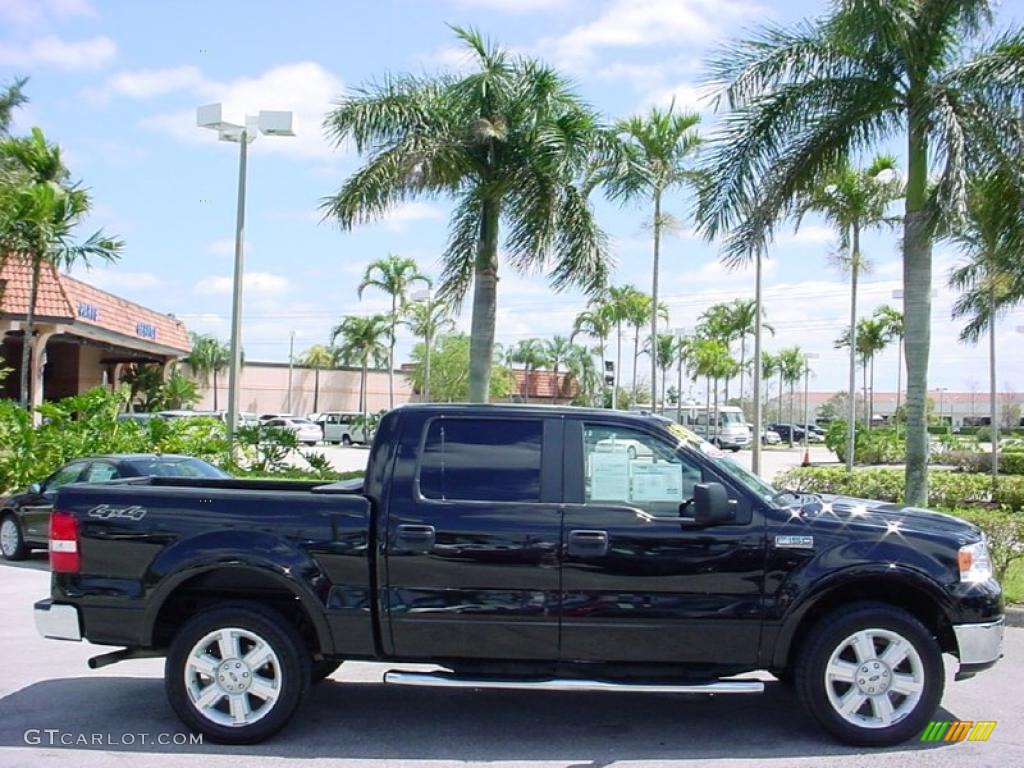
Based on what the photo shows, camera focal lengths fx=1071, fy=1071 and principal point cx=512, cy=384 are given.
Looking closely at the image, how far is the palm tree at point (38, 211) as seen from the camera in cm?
2222

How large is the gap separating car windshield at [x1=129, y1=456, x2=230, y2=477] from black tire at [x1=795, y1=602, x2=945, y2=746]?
30.4ft

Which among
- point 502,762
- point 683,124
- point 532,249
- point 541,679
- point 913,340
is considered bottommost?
point 502,762

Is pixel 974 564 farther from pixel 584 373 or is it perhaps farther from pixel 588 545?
pixel 584 373

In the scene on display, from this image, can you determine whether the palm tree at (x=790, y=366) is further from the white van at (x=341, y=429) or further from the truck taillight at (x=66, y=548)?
the truck taillight at (x=66, y=548)

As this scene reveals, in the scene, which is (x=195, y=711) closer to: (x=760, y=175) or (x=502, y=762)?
(x=502, y=762)

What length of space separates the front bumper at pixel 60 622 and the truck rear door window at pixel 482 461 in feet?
7.11

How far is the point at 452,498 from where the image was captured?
6.28 m

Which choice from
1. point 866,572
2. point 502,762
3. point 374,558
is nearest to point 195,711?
point 374,558

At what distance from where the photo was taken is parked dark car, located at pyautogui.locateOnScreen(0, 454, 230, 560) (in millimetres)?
13453

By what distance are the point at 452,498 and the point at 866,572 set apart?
240 centimetres

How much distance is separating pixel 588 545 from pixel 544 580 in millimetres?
321

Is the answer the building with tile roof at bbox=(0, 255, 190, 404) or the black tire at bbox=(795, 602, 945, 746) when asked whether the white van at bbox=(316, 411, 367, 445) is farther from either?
the black tire at bbox=(795, 602, 945, 746)

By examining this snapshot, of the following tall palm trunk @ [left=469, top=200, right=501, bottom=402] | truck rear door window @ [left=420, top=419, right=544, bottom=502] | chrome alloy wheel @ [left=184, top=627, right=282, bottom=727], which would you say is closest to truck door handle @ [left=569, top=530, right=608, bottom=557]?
truck rear door window @ [left=420, top=419, right=544, bottom=502]

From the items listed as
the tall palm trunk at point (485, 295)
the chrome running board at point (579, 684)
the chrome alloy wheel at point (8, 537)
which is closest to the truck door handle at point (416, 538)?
the chrome running board at point (579, 684)
